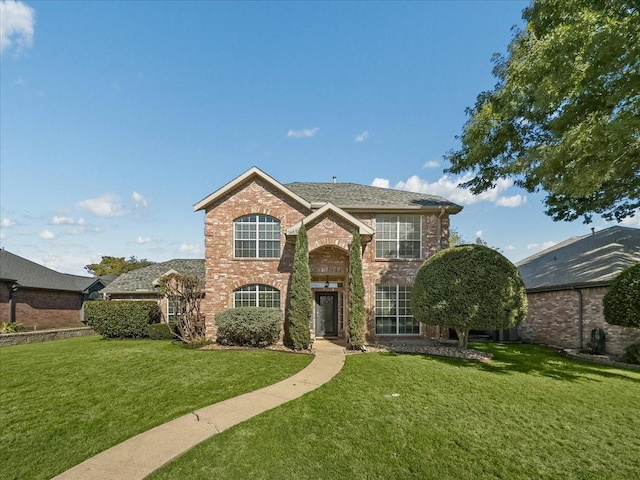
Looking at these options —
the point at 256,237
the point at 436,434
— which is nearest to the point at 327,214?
the point at 256,237

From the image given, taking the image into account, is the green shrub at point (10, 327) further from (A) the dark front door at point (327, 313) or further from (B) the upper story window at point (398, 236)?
(B) the upper story window at point (398, 236)

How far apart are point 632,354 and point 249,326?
13.6 metres

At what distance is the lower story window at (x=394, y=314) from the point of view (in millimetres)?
14906

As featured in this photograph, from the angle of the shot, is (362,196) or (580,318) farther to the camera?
(362,196)

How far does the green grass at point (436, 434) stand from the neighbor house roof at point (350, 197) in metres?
8.38

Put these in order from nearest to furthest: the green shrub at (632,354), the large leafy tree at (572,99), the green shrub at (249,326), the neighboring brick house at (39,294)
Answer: the large leafy tree at (572,99), the green shrub at (632,354), the green shrub at (249,326), the neighboring brick house at (39,294)

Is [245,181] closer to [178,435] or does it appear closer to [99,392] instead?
[99,392]

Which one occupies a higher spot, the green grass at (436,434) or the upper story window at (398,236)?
the upper story window at (398,236)

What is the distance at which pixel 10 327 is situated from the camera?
18078mm

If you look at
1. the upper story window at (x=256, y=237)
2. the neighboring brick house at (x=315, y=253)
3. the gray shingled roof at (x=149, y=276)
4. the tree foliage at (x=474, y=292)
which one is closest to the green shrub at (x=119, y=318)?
the gray shingled roof at (x=149, y=276)

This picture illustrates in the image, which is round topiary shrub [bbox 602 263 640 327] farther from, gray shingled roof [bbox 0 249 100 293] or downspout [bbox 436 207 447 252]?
gray shingled roof [bbox 0 249 100 293]

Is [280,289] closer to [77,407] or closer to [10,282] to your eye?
[77,407]

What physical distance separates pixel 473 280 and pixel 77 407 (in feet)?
37.6

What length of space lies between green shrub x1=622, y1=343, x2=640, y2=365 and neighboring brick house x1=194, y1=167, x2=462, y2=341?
21.4ft
